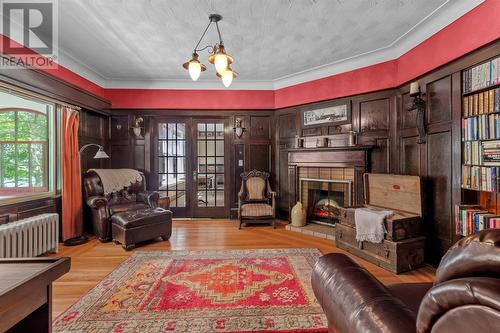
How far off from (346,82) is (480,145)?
2.18 meters

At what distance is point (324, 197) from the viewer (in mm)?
4477

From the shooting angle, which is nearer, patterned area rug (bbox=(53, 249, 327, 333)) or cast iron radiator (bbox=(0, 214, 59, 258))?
patterned area rug (bbox=(53, 249, 327, 333))

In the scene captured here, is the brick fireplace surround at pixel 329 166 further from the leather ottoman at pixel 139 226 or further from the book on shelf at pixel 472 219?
the leather ottoman at pixel 139 226

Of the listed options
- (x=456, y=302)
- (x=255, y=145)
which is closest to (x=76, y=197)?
(x=255, y=145)

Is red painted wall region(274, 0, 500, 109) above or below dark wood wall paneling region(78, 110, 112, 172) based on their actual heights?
above

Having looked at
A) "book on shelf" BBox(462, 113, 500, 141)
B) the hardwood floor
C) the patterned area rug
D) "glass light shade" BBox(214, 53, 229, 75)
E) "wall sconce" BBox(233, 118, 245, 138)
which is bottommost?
the patterned area rug

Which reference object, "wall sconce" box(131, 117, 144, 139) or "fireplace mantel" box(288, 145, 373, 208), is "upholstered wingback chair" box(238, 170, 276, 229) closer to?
"fireplace mantel" box(288, 145, 373, 208)

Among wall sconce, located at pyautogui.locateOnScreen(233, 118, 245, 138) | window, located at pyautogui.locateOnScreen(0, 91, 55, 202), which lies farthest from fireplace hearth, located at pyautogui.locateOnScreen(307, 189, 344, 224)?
window, located at pyautogui.locateOnScreen(0, 91, 55, 202)

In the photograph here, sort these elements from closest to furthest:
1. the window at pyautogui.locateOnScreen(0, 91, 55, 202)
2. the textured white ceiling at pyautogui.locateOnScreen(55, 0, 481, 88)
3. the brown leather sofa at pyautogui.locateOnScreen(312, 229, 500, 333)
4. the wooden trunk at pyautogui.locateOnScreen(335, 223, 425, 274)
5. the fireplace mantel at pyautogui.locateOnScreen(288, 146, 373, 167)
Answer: the brown leather sofa at pyautogui.locateOnScreen(312, 229, 500, 333)
the textured white ceiling at pyautogui.locateOnScreen(55, 0, 481, 88)
the wooden trunk at pyautogui.locateOnScreen(335, 223, 425, 274)
the window at pyautogui.locateOnScreen(0, 91, 55, 202)
the fireplace mantel at pyautogui.locateOnScreen(288, 146, 373, 167)

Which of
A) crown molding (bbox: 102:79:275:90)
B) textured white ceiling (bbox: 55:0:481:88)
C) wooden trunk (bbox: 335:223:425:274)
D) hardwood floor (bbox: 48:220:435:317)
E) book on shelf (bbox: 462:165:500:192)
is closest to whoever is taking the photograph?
book on shelf (bbox: 462:165:500:192)

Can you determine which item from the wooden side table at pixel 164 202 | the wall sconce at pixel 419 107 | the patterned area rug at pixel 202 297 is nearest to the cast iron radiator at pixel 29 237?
the patterned area rug at pixel 202 297

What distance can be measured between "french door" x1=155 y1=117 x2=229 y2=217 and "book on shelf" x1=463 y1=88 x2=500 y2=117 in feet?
12.6

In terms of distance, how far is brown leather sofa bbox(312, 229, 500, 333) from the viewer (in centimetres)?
61

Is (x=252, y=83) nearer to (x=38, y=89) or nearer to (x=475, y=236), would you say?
(x=38, y=89)
